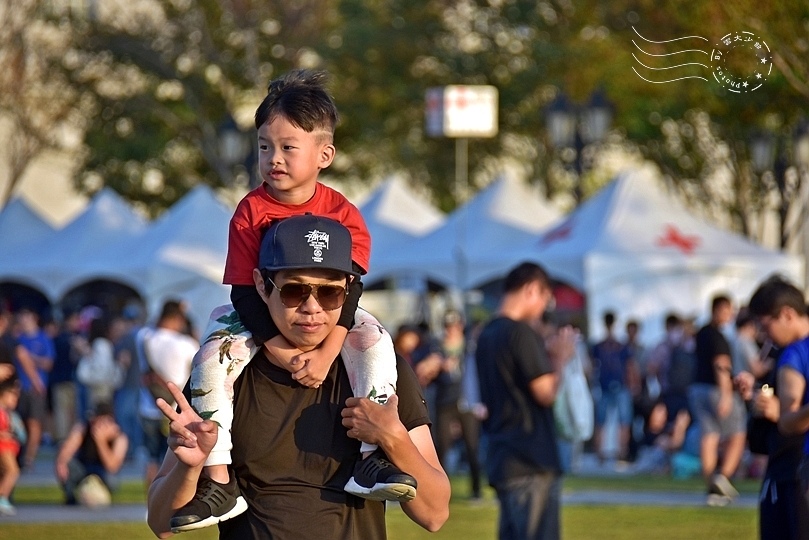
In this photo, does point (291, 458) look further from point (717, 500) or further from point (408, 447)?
point (717, 500)

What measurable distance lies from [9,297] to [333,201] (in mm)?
28984

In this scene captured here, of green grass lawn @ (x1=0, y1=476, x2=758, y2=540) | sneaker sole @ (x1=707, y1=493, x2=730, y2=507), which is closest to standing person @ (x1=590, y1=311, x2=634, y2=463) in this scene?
green grass lawn @ (x1=0, y1=476, x2=758, y2=540)

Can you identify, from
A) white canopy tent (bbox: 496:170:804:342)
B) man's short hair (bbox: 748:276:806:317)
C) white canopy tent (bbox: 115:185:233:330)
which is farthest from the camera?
white canopy tent (bbox: 115:185:233:330)

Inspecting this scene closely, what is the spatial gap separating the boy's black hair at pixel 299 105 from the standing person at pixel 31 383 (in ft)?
49.6

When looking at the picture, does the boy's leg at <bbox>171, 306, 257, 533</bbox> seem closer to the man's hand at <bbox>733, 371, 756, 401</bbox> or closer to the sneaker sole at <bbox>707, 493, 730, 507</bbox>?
the man's hand at <bbox>733, 371, 756, 401</bbox>

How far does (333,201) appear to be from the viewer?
451 cm

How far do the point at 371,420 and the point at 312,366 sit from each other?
228mm

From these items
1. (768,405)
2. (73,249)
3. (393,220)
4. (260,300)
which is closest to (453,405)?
(768,405)

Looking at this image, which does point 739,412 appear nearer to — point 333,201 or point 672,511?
point 672,511

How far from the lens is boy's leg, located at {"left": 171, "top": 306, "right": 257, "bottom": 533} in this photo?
4.14 meters

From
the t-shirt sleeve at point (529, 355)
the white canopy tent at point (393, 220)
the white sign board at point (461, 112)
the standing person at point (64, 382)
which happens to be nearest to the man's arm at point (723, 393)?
the white sign board at point (461, 112)

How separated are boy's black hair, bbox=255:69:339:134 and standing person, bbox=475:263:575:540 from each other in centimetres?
483

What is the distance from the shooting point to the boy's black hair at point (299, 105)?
4.31 metres

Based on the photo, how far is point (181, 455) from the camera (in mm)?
4031
